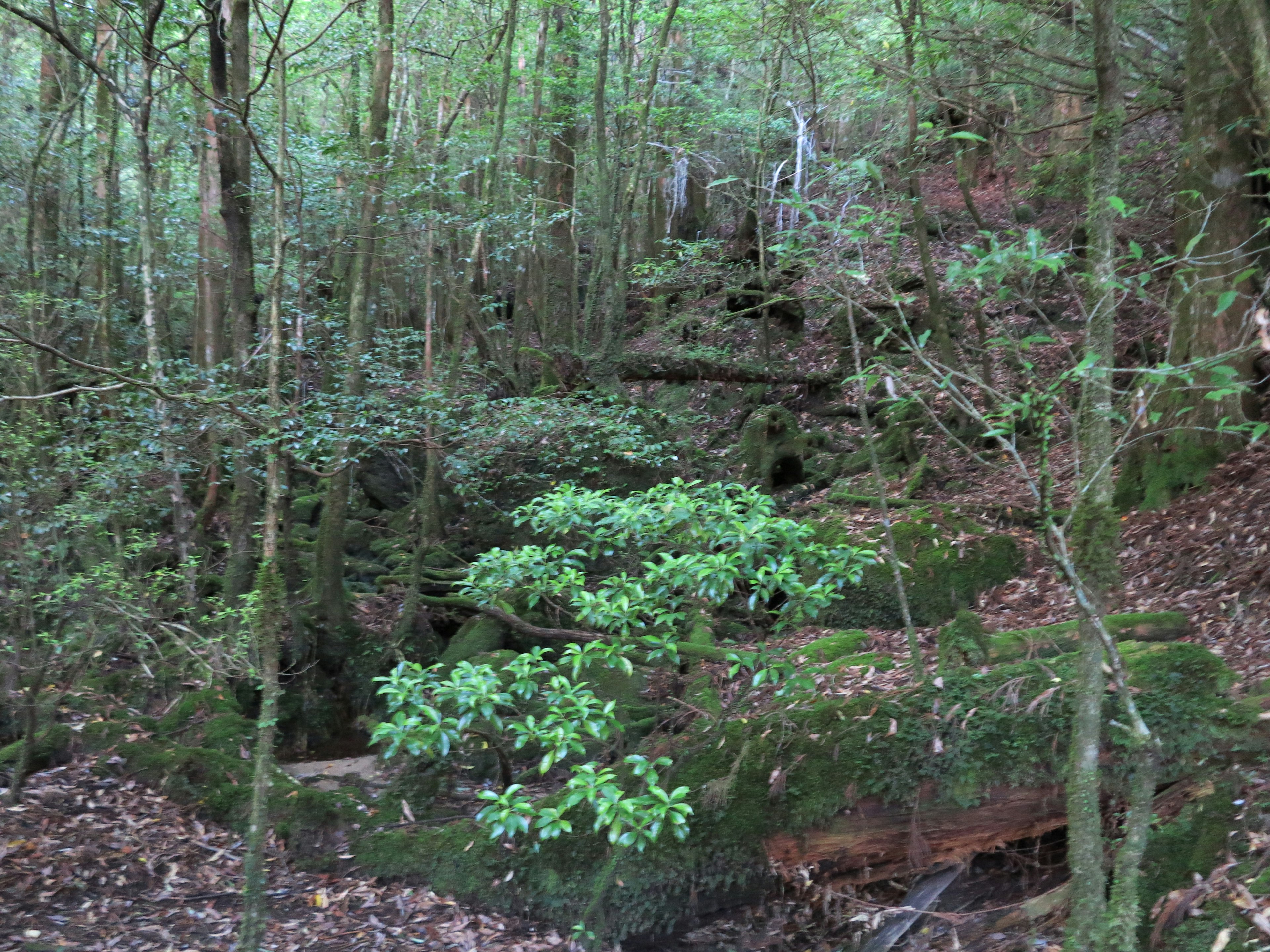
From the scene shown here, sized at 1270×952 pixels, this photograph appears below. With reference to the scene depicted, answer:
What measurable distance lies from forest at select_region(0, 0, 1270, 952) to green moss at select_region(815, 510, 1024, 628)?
42mm

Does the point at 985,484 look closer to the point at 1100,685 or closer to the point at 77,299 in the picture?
the point at 1100,685

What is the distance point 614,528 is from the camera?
477 centimetres

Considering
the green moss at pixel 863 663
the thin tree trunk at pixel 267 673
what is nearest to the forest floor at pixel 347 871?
the green moss at pixel 863 663

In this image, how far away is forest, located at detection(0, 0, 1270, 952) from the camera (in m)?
3.91

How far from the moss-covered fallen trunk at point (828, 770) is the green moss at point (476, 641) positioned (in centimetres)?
277

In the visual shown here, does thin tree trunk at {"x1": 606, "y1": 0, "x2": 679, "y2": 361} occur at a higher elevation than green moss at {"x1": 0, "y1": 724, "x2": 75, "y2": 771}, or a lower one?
higher

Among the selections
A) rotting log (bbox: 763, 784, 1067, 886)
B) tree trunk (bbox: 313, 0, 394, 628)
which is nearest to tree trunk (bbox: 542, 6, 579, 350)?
tree trunk (bbox: 313, 0, 394, 628)

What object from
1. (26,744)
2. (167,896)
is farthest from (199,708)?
(167,896)

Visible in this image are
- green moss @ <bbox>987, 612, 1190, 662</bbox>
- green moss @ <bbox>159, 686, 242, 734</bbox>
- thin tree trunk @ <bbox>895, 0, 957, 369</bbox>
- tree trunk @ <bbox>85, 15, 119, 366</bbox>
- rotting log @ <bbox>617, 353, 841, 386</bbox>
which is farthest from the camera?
rotting log @ <bbox>617, 353, 841, 386</bbox>

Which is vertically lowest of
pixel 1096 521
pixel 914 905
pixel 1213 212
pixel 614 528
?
pixel 914 905

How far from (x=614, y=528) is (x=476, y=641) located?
3.59 metres

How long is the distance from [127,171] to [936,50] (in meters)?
16.5

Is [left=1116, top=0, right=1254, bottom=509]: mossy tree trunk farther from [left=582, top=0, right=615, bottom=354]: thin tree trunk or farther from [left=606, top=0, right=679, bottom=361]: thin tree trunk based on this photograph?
[left=582, top=0, right=615, bottom=354]: thin tree trunk

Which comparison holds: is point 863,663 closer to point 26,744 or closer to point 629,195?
point 26,744
